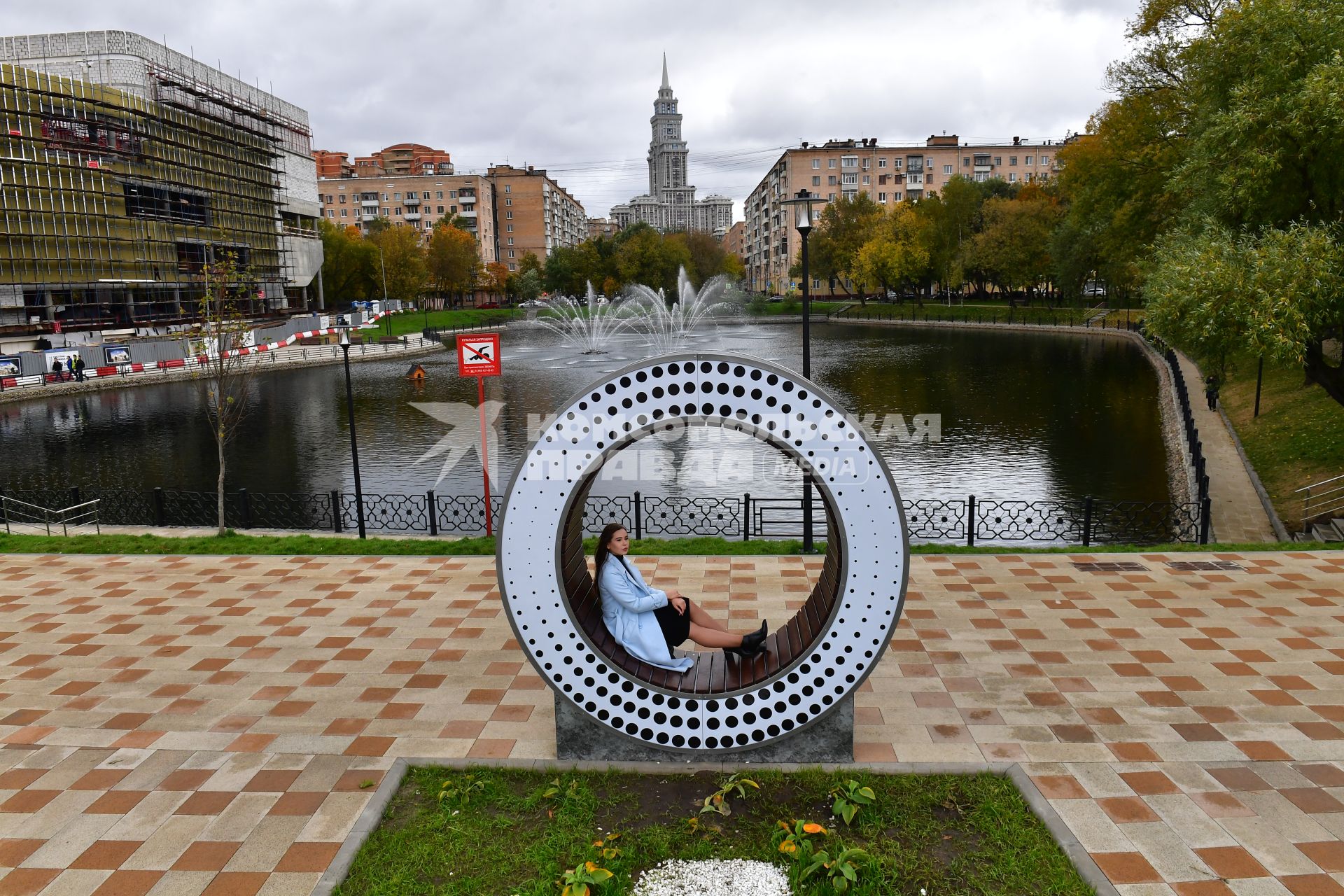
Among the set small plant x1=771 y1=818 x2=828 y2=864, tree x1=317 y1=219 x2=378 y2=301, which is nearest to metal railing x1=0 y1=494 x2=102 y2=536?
small plant x1=771 y1=818 x2=828 y2=864

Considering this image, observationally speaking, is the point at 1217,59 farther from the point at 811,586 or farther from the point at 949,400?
the point at 811,586

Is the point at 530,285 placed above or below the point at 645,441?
above

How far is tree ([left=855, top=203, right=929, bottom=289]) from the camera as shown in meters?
68.9

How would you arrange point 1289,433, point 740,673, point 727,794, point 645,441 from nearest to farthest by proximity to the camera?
point 727,794 → point 740,673 → point 1289,433 → point 645,441

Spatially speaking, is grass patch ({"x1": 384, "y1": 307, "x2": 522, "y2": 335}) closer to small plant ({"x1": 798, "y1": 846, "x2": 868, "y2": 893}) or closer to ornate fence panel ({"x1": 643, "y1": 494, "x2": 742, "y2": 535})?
ornate fence panel ({"x1": 643, "y1": 494, "x2": 742, "y2": 535})

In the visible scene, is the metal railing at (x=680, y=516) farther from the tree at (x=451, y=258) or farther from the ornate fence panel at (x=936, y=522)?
the tree at (x=451, y=258)

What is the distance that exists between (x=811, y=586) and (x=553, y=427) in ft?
17.5

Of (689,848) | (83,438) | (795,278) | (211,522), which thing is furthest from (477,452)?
(795,278)

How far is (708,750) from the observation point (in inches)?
243

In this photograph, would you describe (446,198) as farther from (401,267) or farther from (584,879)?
(584,879)

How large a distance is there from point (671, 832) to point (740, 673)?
1.31m

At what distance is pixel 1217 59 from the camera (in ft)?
61.2

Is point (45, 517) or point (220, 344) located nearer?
point (220, 344)

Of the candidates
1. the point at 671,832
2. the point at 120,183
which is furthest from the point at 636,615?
the point at 120,183
